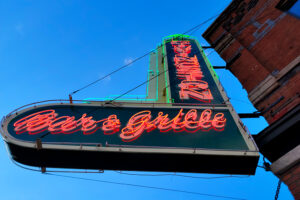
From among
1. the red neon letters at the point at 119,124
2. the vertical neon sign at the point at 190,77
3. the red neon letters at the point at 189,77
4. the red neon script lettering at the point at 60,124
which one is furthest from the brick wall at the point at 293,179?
the red neon script lettering at the point at 60,124

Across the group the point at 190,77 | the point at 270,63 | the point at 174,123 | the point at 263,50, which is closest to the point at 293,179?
the point at 174,123

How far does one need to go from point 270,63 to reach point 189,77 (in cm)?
A: 476

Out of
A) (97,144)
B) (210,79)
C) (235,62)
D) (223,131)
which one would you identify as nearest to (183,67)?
(210,79)

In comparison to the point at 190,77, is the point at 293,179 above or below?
above

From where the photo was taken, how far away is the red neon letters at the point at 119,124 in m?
10.0

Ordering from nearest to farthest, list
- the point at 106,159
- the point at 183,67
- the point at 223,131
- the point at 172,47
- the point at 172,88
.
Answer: the point at 106,159 → the point at 223,131 → the point at 172,88 → the point at 183,67 → the point at 172,47

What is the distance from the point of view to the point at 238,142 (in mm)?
9672

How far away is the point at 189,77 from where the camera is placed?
15.0 meters

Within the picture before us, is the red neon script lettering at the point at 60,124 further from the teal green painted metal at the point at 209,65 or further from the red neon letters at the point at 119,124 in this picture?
the teal green painted metal at the point at 209,65

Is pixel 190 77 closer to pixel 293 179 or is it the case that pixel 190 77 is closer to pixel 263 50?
pixel 263 50

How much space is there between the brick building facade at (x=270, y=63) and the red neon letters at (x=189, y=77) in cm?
197

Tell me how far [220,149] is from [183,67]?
330 inches

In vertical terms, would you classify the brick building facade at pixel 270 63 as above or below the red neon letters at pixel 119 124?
above

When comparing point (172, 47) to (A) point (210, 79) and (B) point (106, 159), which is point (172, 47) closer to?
(A) point (210, 79)
